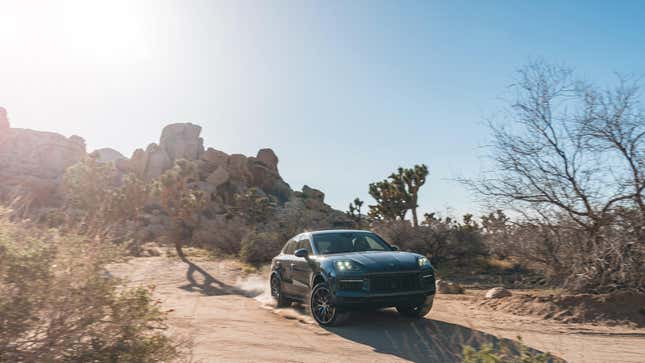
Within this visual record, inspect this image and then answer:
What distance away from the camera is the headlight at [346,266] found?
8062 mm

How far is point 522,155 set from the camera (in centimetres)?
1051

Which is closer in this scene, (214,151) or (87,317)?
(87,317)

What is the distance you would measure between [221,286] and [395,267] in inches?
448

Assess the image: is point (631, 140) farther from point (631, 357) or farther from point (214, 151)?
point (214, 151)

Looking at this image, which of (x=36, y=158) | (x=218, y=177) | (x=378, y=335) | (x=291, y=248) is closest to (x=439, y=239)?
(x=291, y=248)

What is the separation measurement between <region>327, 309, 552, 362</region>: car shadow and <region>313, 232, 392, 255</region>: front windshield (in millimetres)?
1237

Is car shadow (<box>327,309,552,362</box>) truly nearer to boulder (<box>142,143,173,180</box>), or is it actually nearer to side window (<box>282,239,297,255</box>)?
side window (<box>282,239,297,255</box>)

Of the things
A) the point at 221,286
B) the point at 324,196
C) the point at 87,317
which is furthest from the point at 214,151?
the point at 87,317

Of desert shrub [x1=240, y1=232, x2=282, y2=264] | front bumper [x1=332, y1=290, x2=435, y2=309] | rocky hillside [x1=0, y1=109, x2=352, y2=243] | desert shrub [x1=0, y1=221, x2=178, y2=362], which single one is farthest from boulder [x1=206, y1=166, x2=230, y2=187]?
desert shrub [x1=0, y1=221, x2=178, y2=362]

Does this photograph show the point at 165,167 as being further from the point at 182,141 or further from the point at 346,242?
the point at 346,242

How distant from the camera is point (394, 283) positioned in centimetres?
797

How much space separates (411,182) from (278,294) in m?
23.7

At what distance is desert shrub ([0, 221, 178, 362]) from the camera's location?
3.66 meters

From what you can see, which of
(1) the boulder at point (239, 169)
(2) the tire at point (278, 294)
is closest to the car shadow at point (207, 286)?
(2) the tire at point (278, 294)
